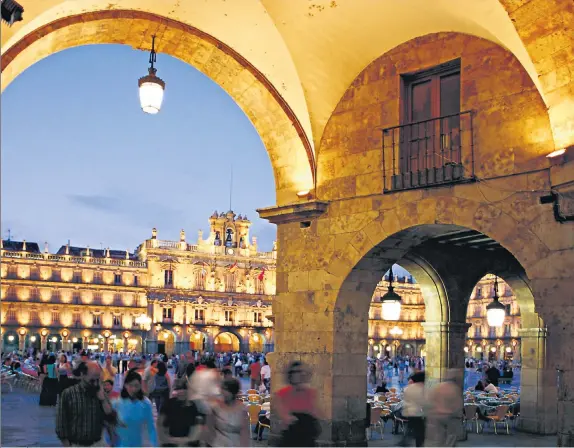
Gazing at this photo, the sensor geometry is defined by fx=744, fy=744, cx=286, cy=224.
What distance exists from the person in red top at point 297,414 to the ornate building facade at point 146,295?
58.4 meters

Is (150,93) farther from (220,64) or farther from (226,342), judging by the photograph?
(226,342)

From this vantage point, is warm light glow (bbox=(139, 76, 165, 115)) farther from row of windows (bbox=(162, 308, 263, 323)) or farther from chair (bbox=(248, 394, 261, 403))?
row of windows (bbox=(162, 308, 263, 323))

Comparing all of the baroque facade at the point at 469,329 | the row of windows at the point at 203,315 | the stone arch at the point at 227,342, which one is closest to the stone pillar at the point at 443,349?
the baroque facade at the point at 469,329

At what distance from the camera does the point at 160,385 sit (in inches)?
381

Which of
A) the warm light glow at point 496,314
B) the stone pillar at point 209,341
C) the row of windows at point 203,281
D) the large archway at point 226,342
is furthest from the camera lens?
the large archway at point 226,342

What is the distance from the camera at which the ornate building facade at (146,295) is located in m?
64.4

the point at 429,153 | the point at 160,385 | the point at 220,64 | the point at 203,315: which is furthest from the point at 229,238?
the point at 429,153

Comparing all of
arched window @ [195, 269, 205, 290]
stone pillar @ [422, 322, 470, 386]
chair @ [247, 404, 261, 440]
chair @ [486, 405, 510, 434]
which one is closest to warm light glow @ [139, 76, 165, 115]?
chair @ [247, 404, 261, 440]

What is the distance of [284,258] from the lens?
9.30m

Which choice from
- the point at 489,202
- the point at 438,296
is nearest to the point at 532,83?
the point at 489,202

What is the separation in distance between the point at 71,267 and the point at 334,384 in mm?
62420

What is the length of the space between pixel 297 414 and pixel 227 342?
6857cm

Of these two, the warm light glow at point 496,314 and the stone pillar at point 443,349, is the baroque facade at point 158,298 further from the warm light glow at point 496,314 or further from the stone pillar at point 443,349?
the stone pillar at point 443,349

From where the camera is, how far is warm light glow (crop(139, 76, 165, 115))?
7648 millimetres
